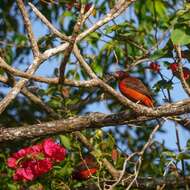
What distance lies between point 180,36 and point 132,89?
2.15m

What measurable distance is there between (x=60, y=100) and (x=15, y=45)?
738 mm

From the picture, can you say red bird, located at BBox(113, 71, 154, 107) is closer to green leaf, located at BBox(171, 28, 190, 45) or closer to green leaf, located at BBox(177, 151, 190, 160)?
green leaf, located at BBox(177, 151, 190, 160)

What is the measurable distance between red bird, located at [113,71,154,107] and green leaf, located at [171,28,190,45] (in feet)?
6.64

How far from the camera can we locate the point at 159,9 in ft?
20.2

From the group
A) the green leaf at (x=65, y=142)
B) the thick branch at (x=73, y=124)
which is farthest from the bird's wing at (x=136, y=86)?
the thick branch at (x=73, y=124)

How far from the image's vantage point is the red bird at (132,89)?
18.5ft

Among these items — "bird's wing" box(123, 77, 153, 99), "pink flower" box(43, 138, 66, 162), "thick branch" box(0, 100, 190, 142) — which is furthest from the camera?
"bird's wing" box(123, 77, 153, 99)

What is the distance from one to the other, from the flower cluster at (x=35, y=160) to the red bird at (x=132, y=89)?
1329 millimetres

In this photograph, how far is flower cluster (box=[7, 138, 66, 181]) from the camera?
4.33 meters

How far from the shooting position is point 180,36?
11.7 feet

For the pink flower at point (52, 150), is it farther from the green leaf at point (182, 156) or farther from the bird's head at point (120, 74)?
the bird's head at point (120, 74)

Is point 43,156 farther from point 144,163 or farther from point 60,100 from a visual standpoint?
A: point 144,163

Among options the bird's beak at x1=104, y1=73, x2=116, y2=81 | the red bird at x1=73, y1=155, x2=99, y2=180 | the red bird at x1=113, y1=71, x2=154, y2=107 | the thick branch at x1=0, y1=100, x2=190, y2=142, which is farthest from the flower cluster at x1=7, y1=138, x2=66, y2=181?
the red bird at x1=113, y1=71, x2=154, y2=107

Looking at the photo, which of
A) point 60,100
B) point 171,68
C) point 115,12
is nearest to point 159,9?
point 60,100
